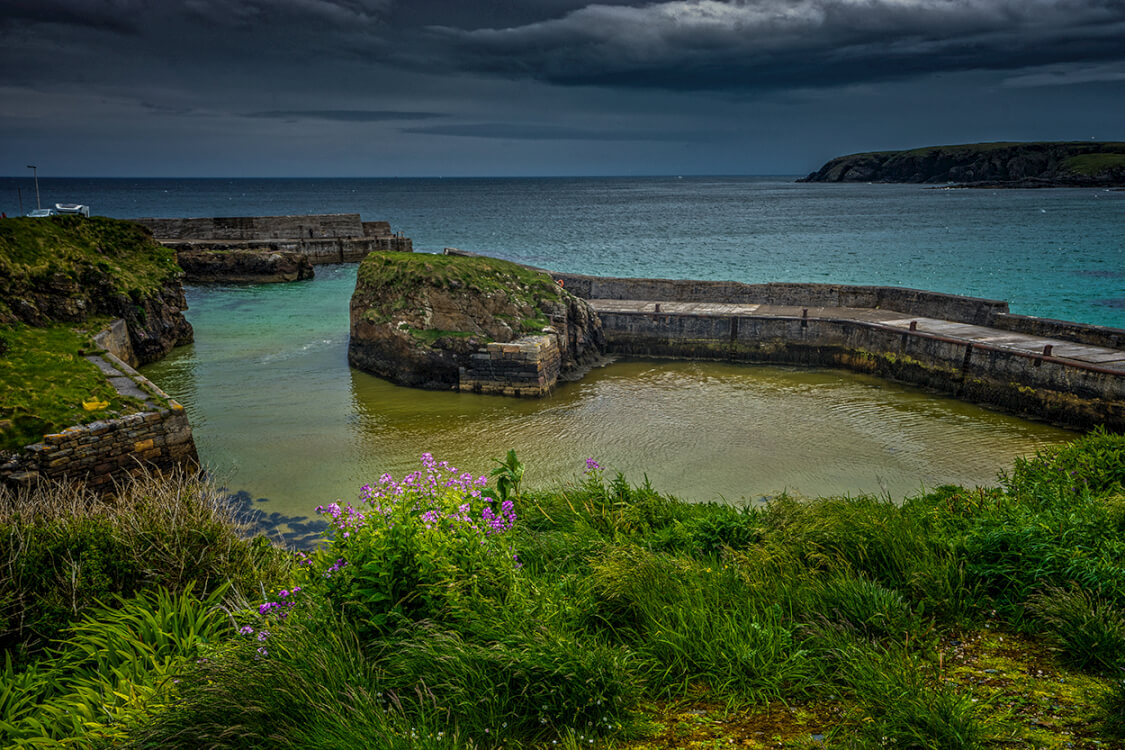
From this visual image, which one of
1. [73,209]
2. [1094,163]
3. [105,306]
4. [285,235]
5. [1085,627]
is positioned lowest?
[105,306]

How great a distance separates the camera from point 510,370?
635 inches

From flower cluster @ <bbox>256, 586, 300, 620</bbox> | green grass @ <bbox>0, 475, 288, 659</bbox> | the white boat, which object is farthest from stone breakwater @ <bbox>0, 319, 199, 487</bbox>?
the white boat

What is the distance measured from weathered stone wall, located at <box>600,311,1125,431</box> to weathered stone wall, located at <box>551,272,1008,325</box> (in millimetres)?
2873

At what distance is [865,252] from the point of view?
48406 millimetres

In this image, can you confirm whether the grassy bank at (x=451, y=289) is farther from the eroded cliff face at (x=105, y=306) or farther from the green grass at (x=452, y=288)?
the eroded cliff face at (x=105, y=306)

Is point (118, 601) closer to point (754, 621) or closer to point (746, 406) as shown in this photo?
point (754, 621)

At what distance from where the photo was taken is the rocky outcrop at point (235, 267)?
35.2 meters

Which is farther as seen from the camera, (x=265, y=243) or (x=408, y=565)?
(x=265, y=243)

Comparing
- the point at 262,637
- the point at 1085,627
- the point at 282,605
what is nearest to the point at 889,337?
the point at 1085,627

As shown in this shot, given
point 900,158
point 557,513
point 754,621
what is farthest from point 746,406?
point 900,158

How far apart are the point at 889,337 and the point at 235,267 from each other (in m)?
30.3

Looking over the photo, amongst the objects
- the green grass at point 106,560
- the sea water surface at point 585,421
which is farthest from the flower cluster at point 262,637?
the sea water surface at point 585,421

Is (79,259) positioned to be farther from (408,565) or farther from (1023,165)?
(1023,165)

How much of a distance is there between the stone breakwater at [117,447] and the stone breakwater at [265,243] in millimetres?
25495
